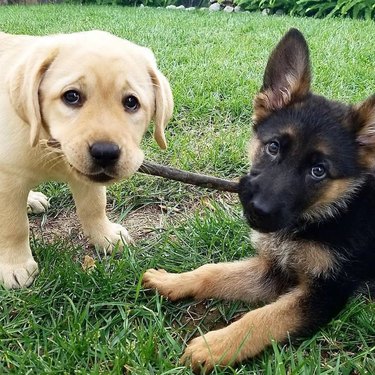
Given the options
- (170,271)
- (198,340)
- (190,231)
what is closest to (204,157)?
(190,231)

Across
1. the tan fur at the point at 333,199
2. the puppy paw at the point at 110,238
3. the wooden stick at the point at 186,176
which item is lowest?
the puppy paw at the point at 110,238

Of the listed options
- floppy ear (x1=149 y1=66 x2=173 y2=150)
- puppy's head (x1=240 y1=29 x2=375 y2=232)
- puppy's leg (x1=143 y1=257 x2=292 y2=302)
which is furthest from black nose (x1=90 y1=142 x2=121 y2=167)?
puppy's leg (x1=143 y1=257 x2=292 y2=302)

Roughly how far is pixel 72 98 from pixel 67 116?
0.29 ft

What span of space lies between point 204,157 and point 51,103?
1.80 m

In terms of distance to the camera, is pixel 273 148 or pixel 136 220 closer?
pixel 273 148

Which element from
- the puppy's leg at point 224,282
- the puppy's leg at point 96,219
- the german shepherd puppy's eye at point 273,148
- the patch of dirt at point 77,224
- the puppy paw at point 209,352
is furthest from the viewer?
the patch of dirt at point 77,224

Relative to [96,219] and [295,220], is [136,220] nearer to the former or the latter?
[96,219]

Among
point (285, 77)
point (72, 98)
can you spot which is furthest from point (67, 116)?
point (285, 77)

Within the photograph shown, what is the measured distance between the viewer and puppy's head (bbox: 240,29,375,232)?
2.60 metres

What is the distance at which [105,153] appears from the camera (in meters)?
2.44

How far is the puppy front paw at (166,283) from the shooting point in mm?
2869

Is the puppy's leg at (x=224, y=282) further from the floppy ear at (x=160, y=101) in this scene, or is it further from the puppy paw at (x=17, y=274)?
the floppy ear at (x=160, y=101)

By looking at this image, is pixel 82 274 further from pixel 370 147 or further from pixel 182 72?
pixel 182 72

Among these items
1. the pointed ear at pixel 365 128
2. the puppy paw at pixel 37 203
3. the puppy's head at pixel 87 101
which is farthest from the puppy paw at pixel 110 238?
the pointed ear at pixel 365 128
